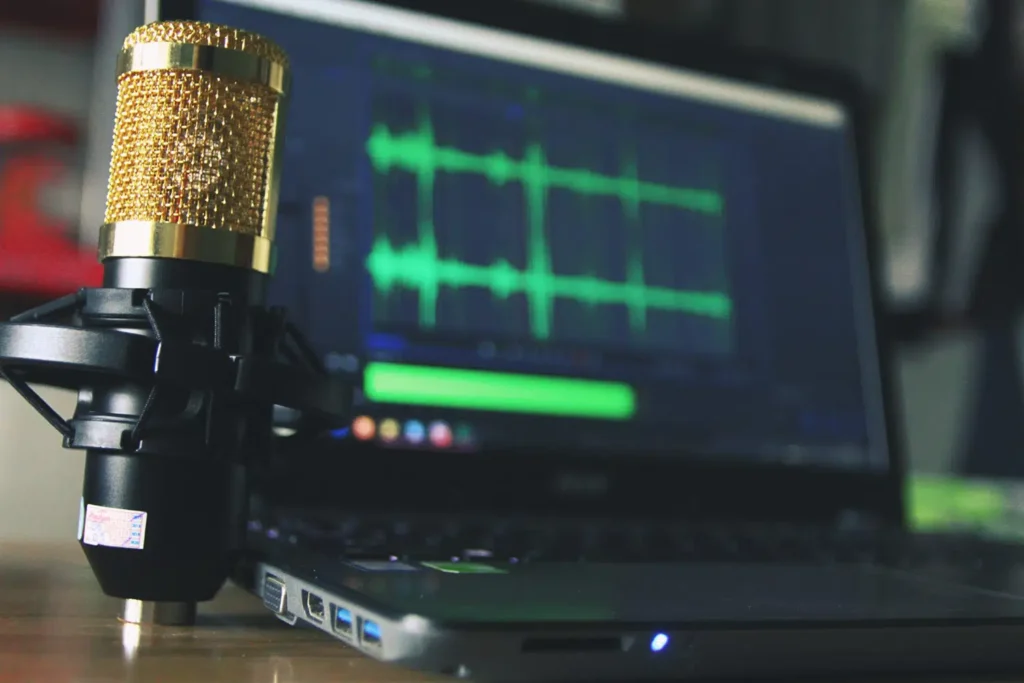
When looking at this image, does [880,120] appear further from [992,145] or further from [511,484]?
[511,484]

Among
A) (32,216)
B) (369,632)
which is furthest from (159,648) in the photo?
(32,216)

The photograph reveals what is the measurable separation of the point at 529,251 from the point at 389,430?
0.18 m

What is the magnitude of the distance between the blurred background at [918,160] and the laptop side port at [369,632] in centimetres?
105

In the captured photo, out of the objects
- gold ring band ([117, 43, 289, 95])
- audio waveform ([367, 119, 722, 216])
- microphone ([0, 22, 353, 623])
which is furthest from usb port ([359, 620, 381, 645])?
audio waveform ([367, 119, 722, 216])

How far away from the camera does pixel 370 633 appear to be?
30 centimetres

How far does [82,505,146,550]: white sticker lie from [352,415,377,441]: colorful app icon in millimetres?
272

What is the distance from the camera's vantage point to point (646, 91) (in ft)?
2.63

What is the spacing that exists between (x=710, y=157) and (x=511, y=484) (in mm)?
328

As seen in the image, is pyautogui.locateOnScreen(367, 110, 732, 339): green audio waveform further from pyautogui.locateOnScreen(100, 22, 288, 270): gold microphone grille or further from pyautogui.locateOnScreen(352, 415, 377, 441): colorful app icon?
pyautogui.locateOnScreen(100, 22, 288, 270): gold microphone grille

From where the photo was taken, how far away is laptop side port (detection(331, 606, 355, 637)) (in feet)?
1.01

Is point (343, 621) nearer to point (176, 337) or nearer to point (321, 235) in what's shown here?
point (176, 337)

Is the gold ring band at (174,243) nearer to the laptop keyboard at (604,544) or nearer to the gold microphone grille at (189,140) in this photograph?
the gold microphone grille at (189,140)

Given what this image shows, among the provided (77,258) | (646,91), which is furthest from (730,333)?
(77,258)

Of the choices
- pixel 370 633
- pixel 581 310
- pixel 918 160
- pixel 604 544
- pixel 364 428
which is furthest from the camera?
pixel 918 160
